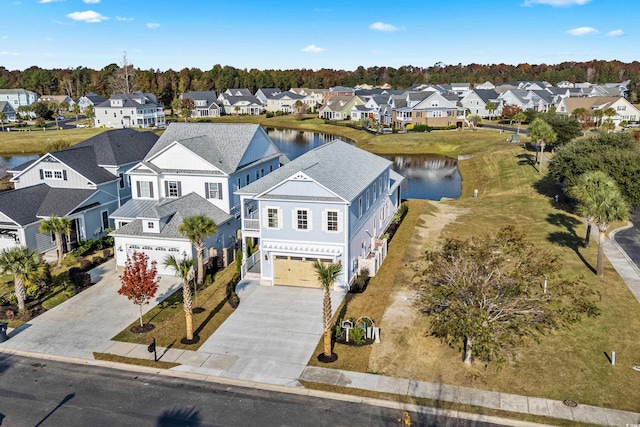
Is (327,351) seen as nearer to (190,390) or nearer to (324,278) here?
(324,278)

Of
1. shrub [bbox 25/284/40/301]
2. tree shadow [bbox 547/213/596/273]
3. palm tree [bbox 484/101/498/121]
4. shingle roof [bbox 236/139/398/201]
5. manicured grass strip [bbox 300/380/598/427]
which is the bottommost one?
manicured grass strip [bbox 300/380/598/427]

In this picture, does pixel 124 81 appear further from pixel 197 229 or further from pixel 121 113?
pixel 197 229

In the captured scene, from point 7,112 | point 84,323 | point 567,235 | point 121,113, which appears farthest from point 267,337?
point 7,112

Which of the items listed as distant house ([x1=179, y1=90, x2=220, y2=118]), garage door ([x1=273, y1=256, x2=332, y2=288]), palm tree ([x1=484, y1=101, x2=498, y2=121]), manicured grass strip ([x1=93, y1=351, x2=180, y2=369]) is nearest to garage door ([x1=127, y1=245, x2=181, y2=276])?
garage door ([x1=273, y1=256, x2=332, y2=288])

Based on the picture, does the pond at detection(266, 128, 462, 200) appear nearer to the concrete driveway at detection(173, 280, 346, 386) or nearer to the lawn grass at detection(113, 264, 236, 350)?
the concrete driveway at detection(173, 280, 346, 386)

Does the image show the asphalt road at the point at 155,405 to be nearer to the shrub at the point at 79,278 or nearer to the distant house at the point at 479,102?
the shrub at the point at 79,278

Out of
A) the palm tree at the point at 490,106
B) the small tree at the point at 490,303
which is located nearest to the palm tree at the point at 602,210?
the small tree at the point at 490,303
